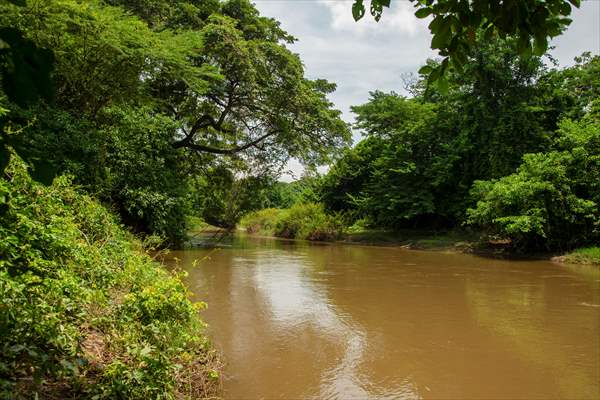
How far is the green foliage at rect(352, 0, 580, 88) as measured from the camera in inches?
65.7

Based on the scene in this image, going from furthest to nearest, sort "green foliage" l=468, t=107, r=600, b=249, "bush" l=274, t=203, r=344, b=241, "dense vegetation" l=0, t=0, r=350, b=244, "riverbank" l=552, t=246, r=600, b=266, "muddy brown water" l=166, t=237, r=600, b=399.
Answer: "bush" l=274, t=203, r=344, b=241, "green foliage" l=468, t=107, r=600, b=249, "riverbank" l=552, t=246, r=600, b=266, "dense vegetation" l=0, t=0, r=350, b=244, "muddy brown water" l=166, t=237, r=600, b=399

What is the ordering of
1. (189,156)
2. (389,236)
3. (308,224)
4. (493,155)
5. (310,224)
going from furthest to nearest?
(308,224)
(310,224)
(389,236)
(493,155)
(189,156)

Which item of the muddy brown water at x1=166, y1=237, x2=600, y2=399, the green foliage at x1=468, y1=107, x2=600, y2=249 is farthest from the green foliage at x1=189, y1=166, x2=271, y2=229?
the green foliage at x1=468, y1=107, x2=600, y2=249

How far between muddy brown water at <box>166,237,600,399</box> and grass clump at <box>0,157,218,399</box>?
72cm

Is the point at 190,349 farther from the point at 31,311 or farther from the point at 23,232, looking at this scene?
the point at 23,232

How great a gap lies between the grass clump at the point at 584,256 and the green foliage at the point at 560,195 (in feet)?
2.46

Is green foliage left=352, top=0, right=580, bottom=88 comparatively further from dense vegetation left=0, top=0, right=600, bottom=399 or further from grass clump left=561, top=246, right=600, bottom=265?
grass clump left=561, top=246, right=600, bottom=265

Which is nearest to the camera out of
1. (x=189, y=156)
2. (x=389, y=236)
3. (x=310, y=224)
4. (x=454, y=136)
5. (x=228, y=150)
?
(x=228, y=150)

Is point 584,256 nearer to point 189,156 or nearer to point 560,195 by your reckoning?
point 560,195

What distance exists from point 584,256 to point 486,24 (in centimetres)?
1514

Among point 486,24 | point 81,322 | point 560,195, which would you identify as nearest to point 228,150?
point 560,195

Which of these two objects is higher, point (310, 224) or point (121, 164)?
point (121, 164)

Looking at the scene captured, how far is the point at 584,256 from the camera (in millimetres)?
14039

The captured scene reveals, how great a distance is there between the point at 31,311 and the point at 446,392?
3553 millimetres
